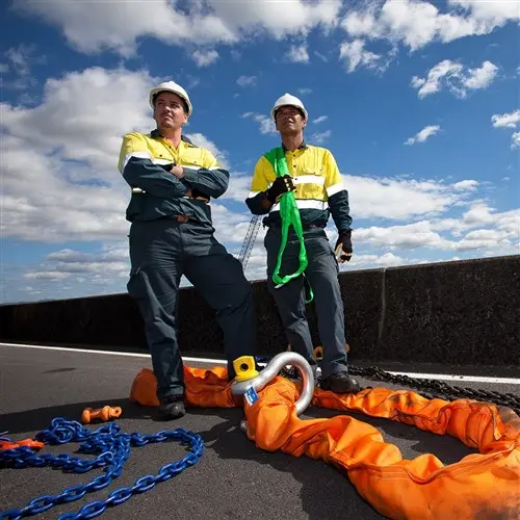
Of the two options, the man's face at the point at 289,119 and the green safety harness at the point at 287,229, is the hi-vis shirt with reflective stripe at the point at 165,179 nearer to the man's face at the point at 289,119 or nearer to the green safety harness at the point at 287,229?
the green safety harness at the point at 287,229

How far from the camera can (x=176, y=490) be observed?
2059 millimetres

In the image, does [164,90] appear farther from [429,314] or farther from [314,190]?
[429,314]

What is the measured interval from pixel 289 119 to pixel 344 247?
1.14 metres

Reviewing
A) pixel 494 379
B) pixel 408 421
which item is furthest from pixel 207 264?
pixel 494 379

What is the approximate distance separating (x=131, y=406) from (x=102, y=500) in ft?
5.72

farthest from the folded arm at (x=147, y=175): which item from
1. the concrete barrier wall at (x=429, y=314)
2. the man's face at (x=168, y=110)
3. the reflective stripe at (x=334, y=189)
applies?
the concrete barrier wall at (x=429, y=314)

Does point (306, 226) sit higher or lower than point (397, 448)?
higher

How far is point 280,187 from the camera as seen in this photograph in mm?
3723

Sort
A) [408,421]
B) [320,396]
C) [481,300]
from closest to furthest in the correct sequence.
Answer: [408,421], [320,396], [481,300]

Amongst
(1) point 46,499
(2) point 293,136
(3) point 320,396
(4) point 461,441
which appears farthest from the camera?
(2) point 293,136

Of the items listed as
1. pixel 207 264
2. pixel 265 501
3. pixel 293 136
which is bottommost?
pixel 265 501

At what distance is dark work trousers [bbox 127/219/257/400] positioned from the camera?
3416 millimetres

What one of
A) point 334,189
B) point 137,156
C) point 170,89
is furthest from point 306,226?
point 170,89

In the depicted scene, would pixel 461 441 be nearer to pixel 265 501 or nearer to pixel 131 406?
pixel 265 501
